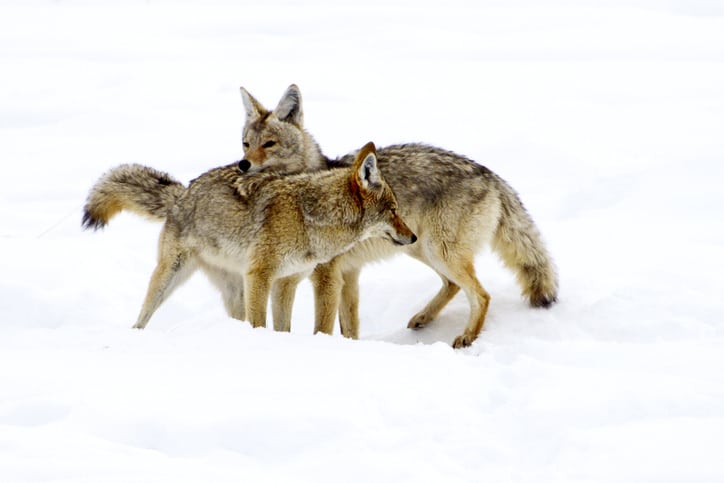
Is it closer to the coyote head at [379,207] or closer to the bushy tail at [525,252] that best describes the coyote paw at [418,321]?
the bushy tail at [525,252]

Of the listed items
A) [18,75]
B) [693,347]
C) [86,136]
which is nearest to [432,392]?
[693,347]

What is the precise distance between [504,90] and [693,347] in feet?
29.8

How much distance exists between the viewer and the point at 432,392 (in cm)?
459

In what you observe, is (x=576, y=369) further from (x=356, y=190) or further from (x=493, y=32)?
(x=493, y=32)

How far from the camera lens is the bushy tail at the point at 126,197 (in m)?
7.32

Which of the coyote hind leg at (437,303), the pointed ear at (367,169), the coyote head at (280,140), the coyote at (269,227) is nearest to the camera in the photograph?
the pointed ear at (367,169)

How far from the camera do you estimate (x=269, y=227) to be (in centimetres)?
656

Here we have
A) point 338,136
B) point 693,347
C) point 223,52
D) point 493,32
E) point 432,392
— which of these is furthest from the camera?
point 493,32

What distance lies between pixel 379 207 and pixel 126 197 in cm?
205

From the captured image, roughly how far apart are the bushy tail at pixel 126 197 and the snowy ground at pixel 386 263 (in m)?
0.87

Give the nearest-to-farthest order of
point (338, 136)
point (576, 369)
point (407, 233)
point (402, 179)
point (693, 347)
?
point (576, 369), point (693, 347), point (407, 233), point (402, 179), point (338, 136)

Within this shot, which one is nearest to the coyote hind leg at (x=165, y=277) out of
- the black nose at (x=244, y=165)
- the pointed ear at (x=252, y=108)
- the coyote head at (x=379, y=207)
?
the black nose at (x=244, y=165)

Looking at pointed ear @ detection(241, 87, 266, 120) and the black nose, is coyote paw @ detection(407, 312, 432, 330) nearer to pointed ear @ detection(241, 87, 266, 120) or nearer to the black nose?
the black nose

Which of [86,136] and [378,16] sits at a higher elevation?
[378,16]
